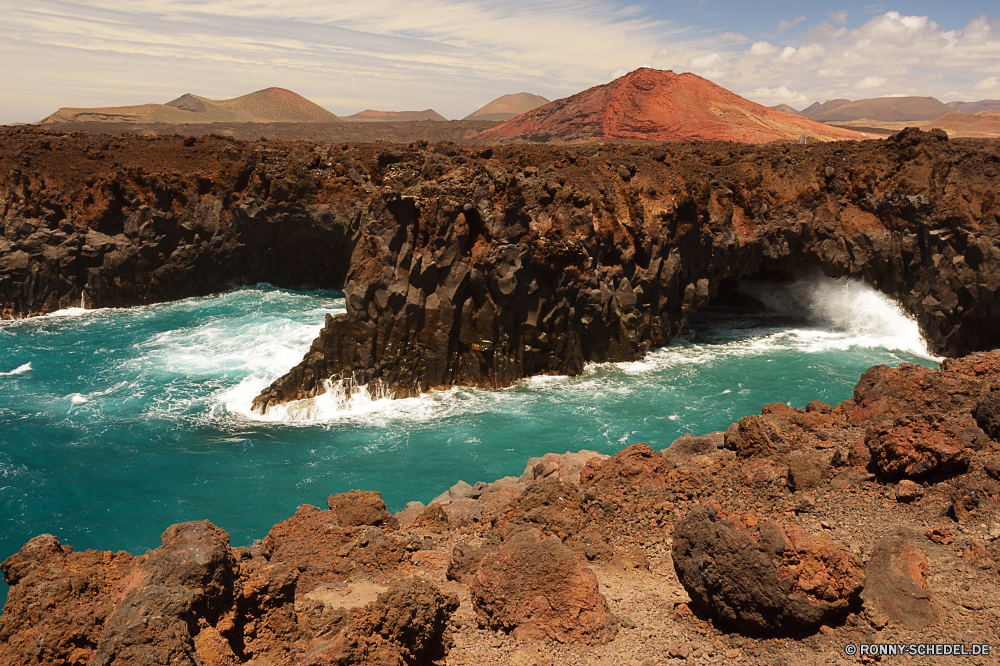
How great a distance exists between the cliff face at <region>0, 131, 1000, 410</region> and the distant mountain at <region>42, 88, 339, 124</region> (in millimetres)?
78961

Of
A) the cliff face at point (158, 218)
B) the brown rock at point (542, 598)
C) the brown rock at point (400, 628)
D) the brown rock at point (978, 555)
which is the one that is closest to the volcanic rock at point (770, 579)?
the brown rock at point (542, 598)

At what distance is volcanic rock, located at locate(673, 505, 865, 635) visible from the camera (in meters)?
7.58

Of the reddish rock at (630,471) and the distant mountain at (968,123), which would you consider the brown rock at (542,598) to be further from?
the distant mountain at (968,123)

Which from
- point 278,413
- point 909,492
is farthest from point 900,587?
point 278,413

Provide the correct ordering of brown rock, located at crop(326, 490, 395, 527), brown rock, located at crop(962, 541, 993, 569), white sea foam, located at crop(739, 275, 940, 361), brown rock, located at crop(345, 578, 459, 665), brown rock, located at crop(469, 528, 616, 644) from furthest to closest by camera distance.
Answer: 1. white sea foam, located at crop(739, 275, 940, 361)
2. brown rock, located at crop(326, 490, 395, 527)
3. brown rock, located at crop(962, 541, 993, 569)
4. brown rock, located at crop(469, 528, 616, 644)
5. brown rock, located at crop(345, 578, 459, 665)

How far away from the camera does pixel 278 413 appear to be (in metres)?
23.0

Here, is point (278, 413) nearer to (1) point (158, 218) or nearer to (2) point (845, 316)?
(1) point (158, 218)

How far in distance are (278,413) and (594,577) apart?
1705cm

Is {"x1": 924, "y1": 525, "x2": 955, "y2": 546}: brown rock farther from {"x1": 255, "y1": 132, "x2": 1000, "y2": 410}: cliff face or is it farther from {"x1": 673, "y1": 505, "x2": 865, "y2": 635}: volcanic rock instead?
{"x1": 255, "y1": 132, "x2": 1000, "y2": 410}: cliff face

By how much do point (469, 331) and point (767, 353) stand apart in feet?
44.0

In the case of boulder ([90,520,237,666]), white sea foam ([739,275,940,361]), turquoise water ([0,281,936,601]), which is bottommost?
turquoise water ([0,281,936,601])

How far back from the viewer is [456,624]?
8.22m

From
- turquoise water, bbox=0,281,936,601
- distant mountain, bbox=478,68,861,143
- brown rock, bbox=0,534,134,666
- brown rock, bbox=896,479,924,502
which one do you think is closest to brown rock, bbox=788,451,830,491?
brown rock, bbox=896,479,924,502

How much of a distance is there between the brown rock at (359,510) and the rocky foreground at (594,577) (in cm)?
3
